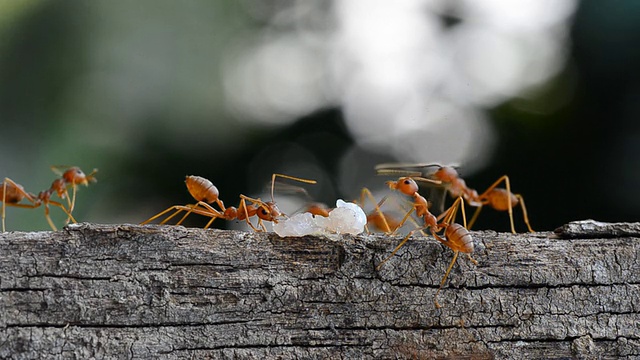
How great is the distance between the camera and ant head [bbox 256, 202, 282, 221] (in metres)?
1.08

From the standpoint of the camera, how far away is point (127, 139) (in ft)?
6.33

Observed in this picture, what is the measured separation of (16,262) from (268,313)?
327mm

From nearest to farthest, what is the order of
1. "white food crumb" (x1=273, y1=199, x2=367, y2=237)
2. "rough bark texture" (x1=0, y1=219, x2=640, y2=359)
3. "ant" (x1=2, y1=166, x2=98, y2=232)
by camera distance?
1. "rough bark texture" (x1=0, y1=219, x2=640, y2=359)
2. "white food crumb" (x1=273, y1=199, x2=367, y2=237)
3. "ant" (x1=2, y1=166, x2=98, y2=232)

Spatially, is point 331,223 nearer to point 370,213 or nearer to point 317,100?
point 370,213

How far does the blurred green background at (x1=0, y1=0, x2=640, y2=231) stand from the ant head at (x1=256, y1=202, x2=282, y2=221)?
85 cm

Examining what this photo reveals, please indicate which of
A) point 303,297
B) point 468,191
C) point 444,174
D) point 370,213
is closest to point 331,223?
point 303,297

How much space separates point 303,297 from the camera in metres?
0.84

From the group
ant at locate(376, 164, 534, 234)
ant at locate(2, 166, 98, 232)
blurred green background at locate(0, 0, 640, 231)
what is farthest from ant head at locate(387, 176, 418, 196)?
blurred green background at locate(0, 0, 640, 231)

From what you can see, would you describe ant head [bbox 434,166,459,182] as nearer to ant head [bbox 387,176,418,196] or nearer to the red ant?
the red ant

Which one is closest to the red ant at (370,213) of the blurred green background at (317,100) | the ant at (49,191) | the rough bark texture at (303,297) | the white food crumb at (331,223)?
the white food crumb at (331,223)

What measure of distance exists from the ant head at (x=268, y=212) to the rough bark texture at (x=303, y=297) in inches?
7.9

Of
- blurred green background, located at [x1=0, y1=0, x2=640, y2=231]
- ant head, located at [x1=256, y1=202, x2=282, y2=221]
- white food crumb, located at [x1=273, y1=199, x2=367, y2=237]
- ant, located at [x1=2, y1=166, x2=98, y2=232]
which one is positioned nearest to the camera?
white food crumb, located at [x1=273, y1=199, x2=367, y2=237]

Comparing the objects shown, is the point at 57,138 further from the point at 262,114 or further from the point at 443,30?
the point at 443,30

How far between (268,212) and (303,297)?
27 centimetres
